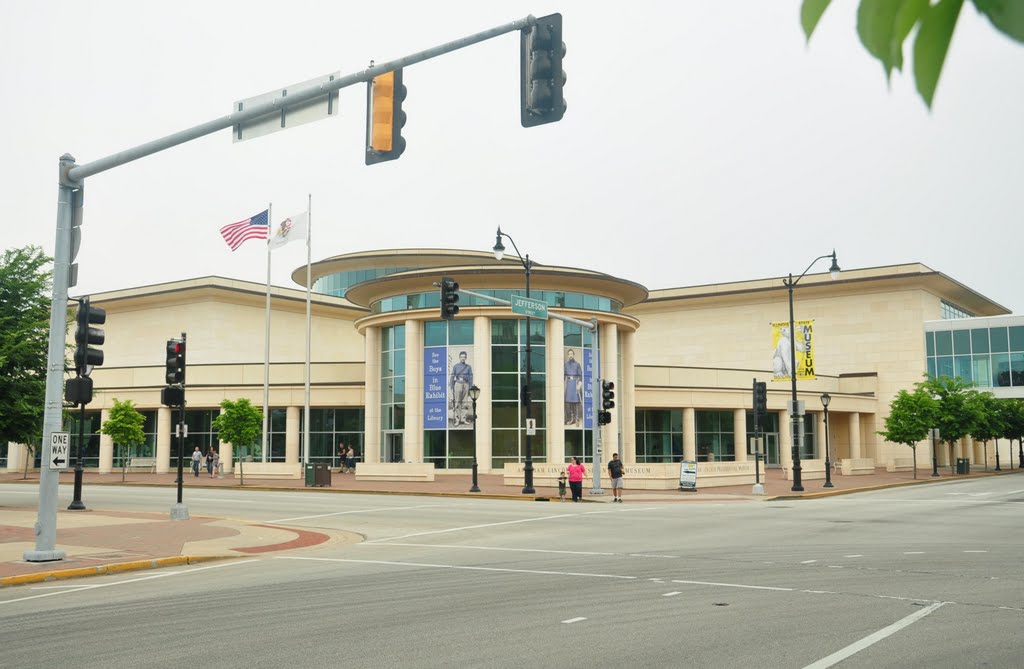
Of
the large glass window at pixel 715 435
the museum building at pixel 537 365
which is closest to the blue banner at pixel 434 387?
the museum building at pixel 537 365

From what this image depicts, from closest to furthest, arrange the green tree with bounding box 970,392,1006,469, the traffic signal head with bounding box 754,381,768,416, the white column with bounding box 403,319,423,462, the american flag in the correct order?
the traffic signal head with bounding box 754,381,768,416, the american flag, the white column with bounding box 403,319,423,462, the green tree with bounding box 970,392,1006,469

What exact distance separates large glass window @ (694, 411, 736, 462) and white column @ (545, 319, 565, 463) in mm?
14775

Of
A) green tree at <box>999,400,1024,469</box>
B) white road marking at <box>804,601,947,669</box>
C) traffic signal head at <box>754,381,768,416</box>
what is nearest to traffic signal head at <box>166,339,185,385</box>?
white road marking at <box>804,601,947,669</box>

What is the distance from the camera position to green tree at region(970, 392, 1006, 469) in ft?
185

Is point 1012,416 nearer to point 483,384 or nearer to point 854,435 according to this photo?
point 854,435

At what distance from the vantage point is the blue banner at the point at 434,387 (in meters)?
50.7

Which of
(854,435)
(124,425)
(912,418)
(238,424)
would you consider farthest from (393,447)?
(854,435)

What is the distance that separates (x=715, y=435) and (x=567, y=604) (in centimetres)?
5376

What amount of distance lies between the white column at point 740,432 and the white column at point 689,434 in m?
3.17

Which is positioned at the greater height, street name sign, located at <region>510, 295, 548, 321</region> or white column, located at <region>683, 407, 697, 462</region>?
street name sign, located at <region>510, 295, 548, 321</region>

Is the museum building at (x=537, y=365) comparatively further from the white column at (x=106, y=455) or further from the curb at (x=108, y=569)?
the curb at (x=108, y=569)

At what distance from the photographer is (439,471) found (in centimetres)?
4997

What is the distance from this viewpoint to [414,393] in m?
51.2

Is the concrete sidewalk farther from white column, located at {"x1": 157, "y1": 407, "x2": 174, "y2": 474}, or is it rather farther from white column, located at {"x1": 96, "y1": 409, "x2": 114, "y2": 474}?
white column, located at {"x1": 96, "y1": 409, "x2": 114, "y2": 474}
